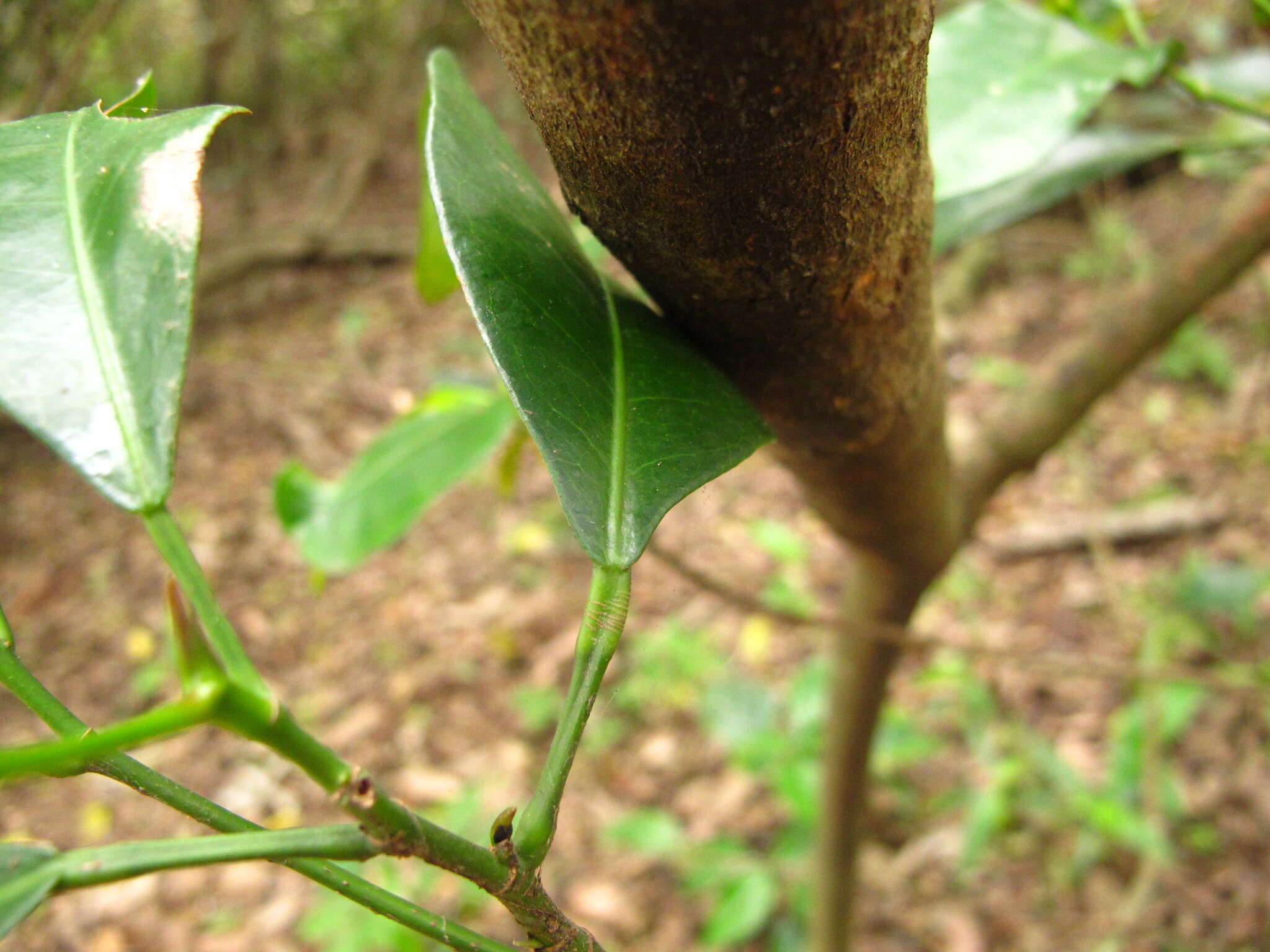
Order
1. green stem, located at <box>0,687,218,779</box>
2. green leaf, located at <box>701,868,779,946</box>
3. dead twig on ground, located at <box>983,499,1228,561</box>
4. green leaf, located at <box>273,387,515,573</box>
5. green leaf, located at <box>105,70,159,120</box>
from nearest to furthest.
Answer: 1. green stem, located at <box>0,687,218,779</box>
2. green leaf, located at <box>105,70,159,120</box>
3. green leaf, located at <box>273,387,515,573</box>
4. green leaf, located at <box>701,868,779,946</box>
5. dead twig on ground, located at <box>983,499,1228,561</box>

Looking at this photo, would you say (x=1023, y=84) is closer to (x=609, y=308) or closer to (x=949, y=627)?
(x=609, y=308)

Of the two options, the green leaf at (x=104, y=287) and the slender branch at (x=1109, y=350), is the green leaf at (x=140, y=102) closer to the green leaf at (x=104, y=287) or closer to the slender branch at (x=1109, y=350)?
the green leaf at (x=104, y=287)

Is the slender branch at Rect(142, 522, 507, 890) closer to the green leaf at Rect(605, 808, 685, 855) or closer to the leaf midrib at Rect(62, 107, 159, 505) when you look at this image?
the leaf midrib at Rect(62, 107, 159, 505)

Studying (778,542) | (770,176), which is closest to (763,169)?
(770,176)

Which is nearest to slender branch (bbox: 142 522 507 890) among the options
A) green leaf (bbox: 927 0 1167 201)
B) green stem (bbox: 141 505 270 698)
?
green stem (bbox: 141 505 270 698)

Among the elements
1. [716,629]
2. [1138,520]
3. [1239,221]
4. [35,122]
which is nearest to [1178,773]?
[1138,520]

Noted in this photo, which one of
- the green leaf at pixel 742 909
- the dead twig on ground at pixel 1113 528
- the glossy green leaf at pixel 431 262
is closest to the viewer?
the glossy green leaf at pixel 431 262

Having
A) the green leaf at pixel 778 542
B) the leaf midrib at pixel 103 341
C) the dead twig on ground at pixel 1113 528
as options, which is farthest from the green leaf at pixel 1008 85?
the dead twig on ground at pixel 1113 528
